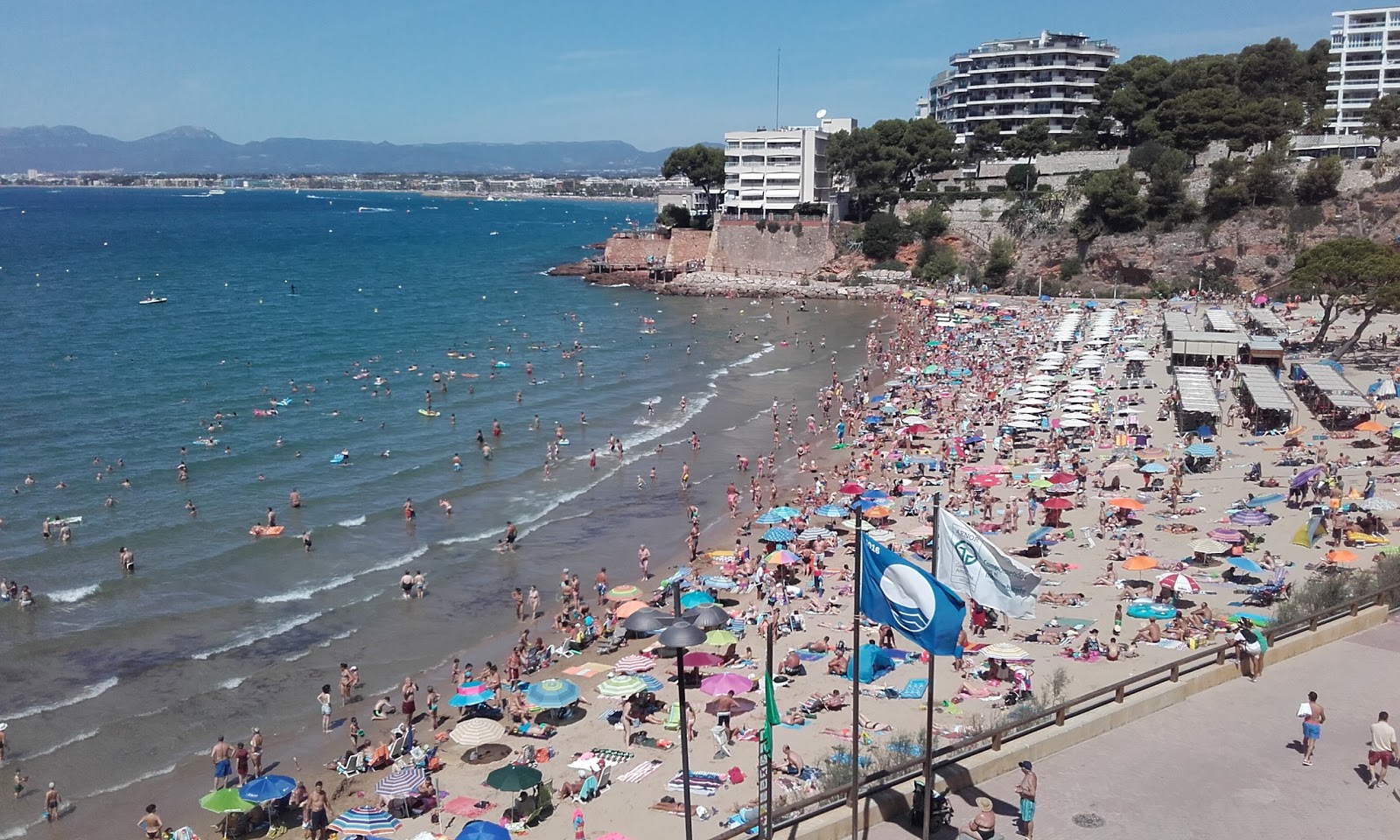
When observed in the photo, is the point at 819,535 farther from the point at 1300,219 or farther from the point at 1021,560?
the point at 1300,219

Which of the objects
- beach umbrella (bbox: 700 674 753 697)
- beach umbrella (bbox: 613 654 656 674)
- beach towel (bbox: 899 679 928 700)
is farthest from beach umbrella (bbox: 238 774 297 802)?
beach towel (bbox: 899 679 928 700)

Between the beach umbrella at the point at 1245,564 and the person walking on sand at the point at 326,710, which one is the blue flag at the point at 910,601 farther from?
the beach umbrella at the point at 1245,564

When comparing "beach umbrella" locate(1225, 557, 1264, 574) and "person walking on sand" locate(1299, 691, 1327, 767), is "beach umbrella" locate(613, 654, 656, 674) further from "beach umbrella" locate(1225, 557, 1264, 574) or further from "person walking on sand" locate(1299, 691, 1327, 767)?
"beach umbrella" locate(1225, 557, 1264, 574)

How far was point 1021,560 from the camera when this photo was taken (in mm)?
24391

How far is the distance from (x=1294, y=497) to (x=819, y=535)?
36.1 ft

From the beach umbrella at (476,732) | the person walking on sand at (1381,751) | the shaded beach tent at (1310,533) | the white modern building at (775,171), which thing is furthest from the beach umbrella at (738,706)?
the white modern building at (775,171)

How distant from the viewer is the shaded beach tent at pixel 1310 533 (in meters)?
22.0

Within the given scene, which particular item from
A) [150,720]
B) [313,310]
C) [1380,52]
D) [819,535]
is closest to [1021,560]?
[819,535]

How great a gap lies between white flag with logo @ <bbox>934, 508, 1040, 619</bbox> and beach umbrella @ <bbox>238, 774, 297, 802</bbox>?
1016 cm

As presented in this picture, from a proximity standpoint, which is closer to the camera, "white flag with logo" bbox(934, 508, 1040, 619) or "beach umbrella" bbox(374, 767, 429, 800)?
"white flag with logo" bbox(934, 508, 1040, 619)

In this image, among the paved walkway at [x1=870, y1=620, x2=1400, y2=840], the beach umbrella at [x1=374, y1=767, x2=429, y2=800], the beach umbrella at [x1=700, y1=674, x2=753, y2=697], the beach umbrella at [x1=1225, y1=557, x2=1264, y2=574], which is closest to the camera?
the paved walkway at [x1=870, y1=620, x2=1400, y2=840]

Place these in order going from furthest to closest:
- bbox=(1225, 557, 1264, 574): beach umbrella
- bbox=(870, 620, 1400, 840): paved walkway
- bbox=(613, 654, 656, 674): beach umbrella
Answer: bbox=(1225, 557, 1264, 574): beach umbrella < bbox=(613, 654, 656, 674): beach umbrella < bbox=(870, 620, 1400, 840): paved walkway

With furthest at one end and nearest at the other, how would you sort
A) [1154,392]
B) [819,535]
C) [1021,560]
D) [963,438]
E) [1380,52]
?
[1380,52]
[1154,392]
[963,438]
[819,535]
[1021,560]

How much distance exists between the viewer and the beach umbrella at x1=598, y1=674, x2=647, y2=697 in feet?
59.4
